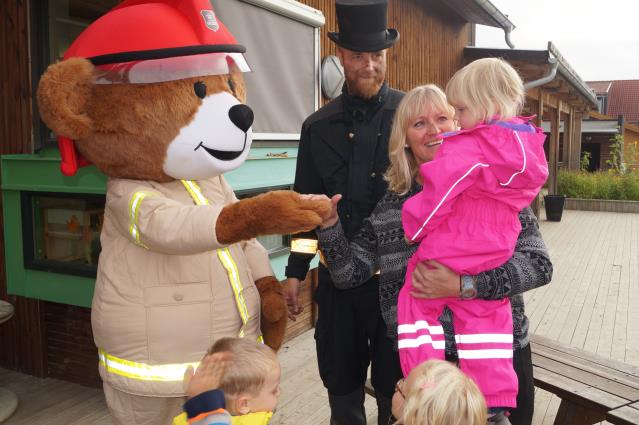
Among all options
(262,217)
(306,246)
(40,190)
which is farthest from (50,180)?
(262,217)

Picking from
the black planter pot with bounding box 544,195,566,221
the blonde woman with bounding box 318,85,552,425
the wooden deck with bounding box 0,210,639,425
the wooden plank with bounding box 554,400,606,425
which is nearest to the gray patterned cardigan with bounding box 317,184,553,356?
the blonde woman with bounding box 318,85,552,425

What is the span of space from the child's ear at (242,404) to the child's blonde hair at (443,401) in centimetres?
44

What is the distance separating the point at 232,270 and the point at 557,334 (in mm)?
4408

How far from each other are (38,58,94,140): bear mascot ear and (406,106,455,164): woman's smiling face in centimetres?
119

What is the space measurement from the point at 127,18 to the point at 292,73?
281cm

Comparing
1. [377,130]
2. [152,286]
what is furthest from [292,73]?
[152,286]

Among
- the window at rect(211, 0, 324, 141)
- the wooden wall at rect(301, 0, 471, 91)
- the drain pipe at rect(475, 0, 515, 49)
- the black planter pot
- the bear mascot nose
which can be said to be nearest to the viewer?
the bear mascot nose

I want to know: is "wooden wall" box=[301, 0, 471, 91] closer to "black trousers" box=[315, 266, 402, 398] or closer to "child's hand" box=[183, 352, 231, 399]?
"black trousers" box=[315, 266, 402, 398]

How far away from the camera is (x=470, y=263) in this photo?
6.48 feet

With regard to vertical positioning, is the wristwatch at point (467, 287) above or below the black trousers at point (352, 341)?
above

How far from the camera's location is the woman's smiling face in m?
2.27

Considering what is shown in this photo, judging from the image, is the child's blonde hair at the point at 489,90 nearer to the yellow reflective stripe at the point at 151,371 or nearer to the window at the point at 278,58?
the yellow reflective stripe at the point at 151,371

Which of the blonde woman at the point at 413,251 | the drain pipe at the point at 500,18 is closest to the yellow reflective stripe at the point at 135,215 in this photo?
the blonde woman at the point at 413,251

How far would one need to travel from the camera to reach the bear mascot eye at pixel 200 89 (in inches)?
81.8
